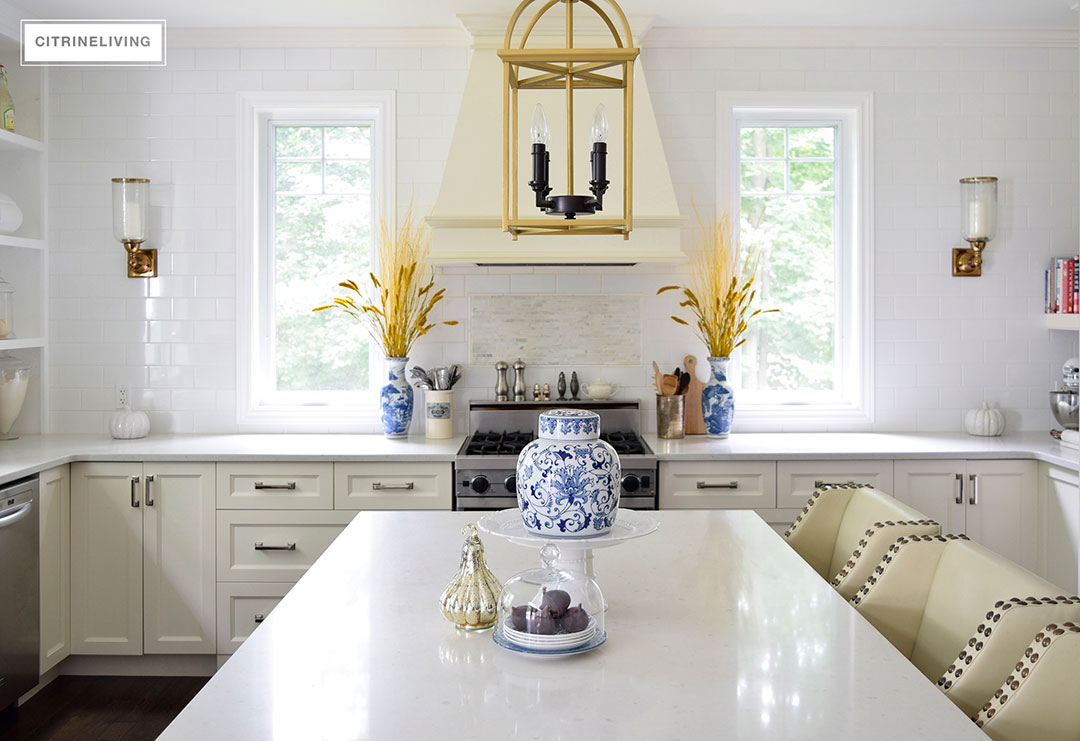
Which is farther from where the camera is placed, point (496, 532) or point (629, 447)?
point (629, 447)

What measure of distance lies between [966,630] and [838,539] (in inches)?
33.1

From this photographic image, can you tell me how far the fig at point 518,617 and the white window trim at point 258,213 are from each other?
2.91 metres

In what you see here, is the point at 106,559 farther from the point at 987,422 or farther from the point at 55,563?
the point at 987,422

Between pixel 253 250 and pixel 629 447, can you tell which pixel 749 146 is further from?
pixel 253 250

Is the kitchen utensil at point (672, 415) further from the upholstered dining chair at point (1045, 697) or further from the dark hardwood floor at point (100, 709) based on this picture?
the upholstered dining chair at point (1045, 697)

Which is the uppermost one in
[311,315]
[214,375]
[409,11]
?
[409,11]

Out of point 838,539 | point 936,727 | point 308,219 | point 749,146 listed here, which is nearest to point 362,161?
point 308,219

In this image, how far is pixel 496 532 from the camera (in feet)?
6.17

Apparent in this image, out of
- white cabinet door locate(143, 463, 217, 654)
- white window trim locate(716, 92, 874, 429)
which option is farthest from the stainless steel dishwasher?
white window trim locate(716, 92, 874, 429)

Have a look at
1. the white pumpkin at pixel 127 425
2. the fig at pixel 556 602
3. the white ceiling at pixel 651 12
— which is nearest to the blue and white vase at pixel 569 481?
the fig at pixel 556 602

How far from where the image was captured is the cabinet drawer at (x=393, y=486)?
3811 mm

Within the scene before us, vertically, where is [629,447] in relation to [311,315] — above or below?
below

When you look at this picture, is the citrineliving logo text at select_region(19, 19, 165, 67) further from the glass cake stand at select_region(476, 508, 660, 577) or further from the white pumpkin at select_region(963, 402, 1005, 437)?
the white pumpkin at select_region(963, 402, 1005, 437)

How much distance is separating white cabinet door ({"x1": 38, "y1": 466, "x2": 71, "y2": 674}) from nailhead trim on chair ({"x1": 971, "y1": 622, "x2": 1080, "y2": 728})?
3.38 meters
